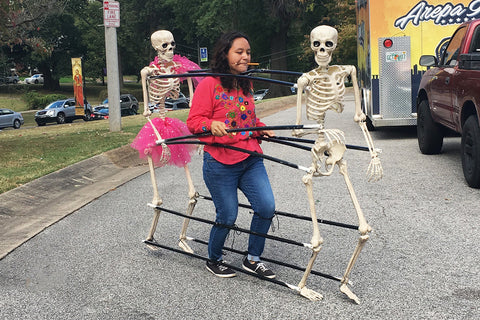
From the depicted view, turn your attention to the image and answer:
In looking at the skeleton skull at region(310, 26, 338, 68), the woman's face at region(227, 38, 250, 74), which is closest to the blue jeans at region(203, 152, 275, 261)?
the woman's face at region(227, 38, 250, 74)

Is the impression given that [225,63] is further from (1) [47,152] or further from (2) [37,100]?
(2) [37,100]

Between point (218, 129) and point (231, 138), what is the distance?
247 mm

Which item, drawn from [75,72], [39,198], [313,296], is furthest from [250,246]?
[75,72]

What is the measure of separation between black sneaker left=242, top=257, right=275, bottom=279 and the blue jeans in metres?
0.22

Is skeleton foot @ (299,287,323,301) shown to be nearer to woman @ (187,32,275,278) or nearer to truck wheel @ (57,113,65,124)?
woman @ (187,32,275,278)

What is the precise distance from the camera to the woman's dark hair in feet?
15.4

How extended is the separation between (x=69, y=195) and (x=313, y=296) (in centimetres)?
496

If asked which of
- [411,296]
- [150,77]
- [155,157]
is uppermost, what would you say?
[150,77]

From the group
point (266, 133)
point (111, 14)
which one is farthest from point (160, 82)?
point (111, 14)

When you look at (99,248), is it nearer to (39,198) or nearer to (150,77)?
(150,77)

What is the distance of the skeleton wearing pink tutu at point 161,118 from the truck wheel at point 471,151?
3937mm

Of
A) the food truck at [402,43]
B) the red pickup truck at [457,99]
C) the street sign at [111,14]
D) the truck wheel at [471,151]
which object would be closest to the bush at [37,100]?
the street sign at [111,14]

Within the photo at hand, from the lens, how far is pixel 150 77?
547 cm

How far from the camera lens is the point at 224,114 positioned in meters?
4.70
